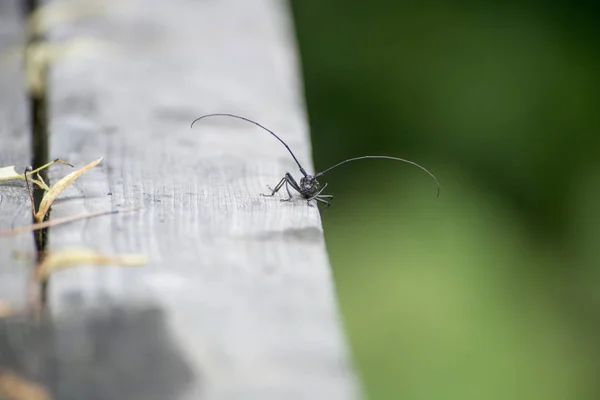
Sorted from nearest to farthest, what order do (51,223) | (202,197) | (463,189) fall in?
(51,223) < (202,197) < (463,189)

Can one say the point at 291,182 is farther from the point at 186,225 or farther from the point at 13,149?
the point at 13,149

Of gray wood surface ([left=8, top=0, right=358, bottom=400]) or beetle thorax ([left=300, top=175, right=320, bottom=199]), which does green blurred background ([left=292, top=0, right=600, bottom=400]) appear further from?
beetle thorax ([left=300, top=175, right=320, bottom=199])

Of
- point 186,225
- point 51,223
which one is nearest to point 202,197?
point 186,225

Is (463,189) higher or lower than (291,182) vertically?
higher

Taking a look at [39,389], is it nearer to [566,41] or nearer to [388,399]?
[388,399]

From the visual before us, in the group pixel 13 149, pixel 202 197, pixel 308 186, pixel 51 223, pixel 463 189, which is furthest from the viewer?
pixel 463 189

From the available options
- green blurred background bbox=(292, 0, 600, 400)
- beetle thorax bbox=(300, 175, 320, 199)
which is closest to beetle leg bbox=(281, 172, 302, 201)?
beetle thorax bbox=(300, 175, 320, 199)

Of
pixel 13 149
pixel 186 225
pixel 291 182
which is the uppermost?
pixel 13 149
